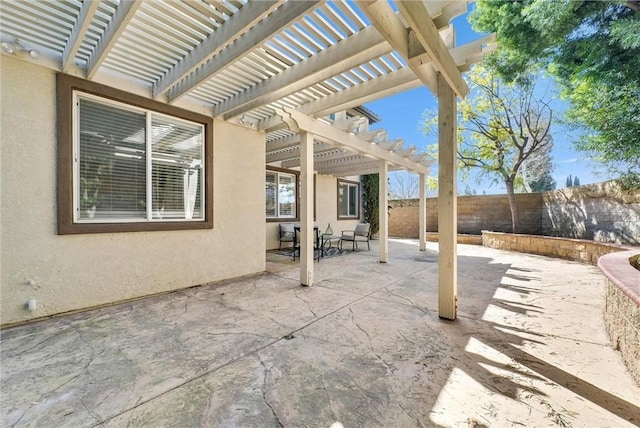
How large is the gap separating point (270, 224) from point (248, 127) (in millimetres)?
3547

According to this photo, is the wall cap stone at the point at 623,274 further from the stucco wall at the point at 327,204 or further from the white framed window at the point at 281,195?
the stucco wall at the point at 327,204

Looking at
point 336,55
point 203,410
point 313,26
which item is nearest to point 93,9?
point 313,26

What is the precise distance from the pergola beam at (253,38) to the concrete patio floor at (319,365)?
291cm

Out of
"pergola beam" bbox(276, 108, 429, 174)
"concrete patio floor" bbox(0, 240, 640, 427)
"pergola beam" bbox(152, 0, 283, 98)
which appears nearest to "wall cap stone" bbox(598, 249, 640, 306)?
"concrete patio floor" bbox(0, 240, 640, 427)

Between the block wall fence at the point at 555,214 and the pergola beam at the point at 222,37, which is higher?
the pergola beam at the point at 222,37

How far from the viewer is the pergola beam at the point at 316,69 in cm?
262

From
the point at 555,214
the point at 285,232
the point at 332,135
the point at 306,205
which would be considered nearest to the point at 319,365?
the point at 306,205

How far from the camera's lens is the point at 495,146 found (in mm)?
9023

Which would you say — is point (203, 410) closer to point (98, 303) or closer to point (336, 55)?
point (98, 303)

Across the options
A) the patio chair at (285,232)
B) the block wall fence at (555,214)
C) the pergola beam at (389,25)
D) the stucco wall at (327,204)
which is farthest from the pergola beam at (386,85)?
the block wall fence at (555,214)

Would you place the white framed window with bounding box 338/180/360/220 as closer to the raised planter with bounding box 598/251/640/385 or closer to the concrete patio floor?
the concrete patio floor

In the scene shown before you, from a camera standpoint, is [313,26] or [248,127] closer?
[313,26]

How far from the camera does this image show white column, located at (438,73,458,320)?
3043 mm

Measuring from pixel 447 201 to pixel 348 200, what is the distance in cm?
825
